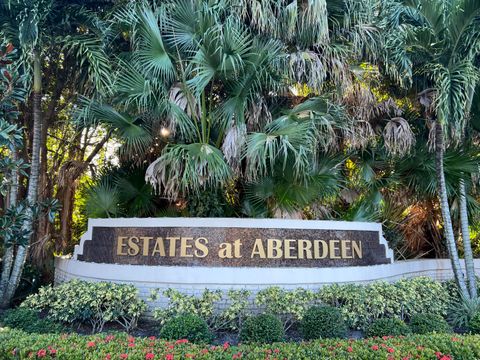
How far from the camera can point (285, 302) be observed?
658cm

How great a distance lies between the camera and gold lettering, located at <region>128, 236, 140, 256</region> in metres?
7.55

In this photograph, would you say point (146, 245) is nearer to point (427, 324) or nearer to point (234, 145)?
point (234, 145)

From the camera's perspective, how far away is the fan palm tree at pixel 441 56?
7336 mm

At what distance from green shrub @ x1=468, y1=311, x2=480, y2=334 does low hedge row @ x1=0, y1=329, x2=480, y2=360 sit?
1749 millimetres

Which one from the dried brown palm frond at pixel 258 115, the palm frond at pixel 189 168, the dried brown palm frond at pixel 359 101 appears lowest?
the palm frond at pixel 189 168

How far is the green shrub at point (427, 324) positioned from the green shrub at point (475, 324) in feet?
1.77

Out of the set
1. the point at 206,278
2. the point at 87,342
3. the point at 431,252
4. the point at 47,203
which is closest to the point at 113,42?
the point at 47,203

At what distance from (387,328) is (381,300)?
85 centimetres

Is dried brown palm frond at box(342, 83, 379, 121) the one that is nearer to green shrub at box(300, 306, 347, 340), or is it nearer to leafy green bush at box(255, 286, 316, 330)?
leafy green bush at box(255, 286, 316, 330)

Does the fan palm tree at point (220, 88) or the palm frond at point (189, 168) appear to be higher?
the fan palm tree at point (220, 88)

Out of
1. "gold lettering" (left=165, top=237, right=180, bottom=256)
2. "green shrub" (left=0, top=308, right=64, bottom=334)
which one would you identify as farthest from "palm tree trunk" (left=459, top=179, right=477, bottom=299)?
"green shrub" (left=0, top=308, right=64, bottom=334)

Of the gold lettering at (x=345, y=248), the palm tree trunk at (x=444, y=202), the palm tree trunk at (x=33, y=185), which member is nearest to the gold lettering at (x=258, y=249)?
the gold lettering at (x=345, y=248)

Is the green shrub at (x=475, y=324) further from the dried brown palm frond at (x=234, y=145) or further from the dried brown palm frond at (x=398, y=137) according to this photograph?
the dried brown palm frond at (x=234, y=145)

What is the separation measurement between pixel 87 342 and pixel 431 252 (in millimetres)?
9614
